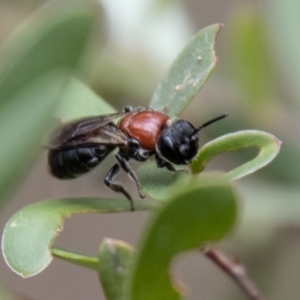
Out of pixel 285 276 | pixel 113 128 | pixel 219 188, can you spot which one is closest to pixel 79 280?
pixel 285 276

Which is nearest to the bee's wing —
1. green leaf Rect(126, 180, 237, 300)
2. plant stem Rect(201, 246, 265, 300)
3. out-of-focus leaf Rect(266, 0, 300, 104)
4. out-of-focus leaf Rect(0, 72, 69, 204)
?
out-of-focus leaf Rect(0, 72, 69, 204)

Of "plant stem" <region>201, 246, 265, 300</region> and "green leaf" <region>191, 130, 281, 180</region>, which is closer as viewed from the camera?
"green leaf" <region>191, 130, 281, 180</region>

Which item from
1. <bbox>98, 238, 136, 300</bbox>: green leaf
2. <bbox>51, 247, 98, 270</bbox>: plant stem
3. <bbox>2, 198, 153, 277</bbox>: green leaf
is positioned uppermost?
<bbox>98, 238, 136, 300</bbox>: green leaf

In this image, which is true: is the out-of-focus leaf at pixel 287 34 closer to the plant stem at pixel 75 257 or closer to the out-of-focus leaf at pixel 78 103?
the out-of-focus leaf at pixel 78 103

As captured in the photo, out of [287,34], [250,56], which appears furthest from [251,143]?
[287,34]

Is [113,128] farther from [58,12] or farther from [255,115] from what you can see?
[255,115]

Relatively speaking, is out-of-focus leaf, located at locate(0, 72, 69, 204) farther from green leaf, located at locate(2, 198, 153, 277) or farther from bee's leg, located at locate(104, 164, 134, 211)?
bee's leg, located at locate(104, 164, 134, 211)

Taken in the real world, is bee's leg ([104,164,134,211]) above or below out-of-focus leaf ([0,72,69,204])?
below
